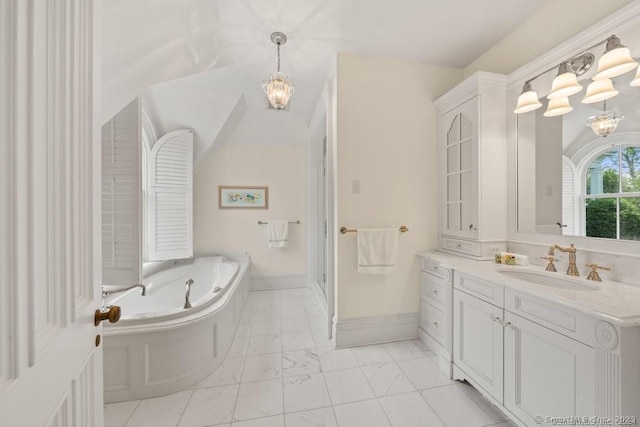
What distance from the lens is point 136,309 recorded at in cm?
233

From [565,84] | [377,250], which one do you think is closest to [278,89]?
[377,250]

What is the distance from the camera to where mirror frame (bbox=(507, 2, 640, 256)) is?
130 centimetres

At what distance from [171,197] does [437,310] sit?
315 centimetres

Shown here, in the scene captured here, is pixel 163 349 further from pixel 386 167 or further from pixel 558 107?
pixel 558 107

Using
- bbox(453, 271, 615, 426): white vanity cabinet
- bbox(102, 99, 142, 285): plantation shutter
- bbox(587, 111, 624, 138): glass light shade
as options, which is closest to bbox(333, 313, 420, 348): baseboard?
bbox(453, 271, 615, 426): white vanity cabinet

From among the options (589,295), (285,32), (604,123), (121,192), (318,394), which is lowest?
(318,394)

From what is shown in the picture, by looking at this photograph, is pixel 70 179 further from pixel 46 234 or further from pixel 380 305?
pixel 380 305

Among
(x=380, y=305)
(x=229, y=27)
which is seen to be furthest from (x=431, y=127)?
(x=229, y=27)

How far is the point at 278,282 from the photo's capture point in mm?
3854

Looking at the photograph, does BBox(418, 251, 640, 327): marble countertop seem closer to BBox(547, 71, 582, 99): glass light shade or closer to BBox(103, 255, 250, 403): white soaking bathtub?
BBox(547, 71, 582, 99): glass light shade

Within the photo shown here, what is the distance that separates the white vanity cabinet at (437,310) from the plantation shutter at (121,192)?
219 cm

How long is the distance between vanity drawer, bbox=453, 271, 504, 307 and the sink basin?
237 millimetres

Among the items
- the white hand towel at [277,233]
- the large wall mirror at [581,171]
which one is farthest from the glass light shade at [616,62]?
the white hand towel at [277,233]

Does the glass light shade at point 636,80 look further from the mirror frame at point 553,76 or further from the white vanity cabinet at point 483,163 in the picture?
the white vanity cabinet at point 483,163
